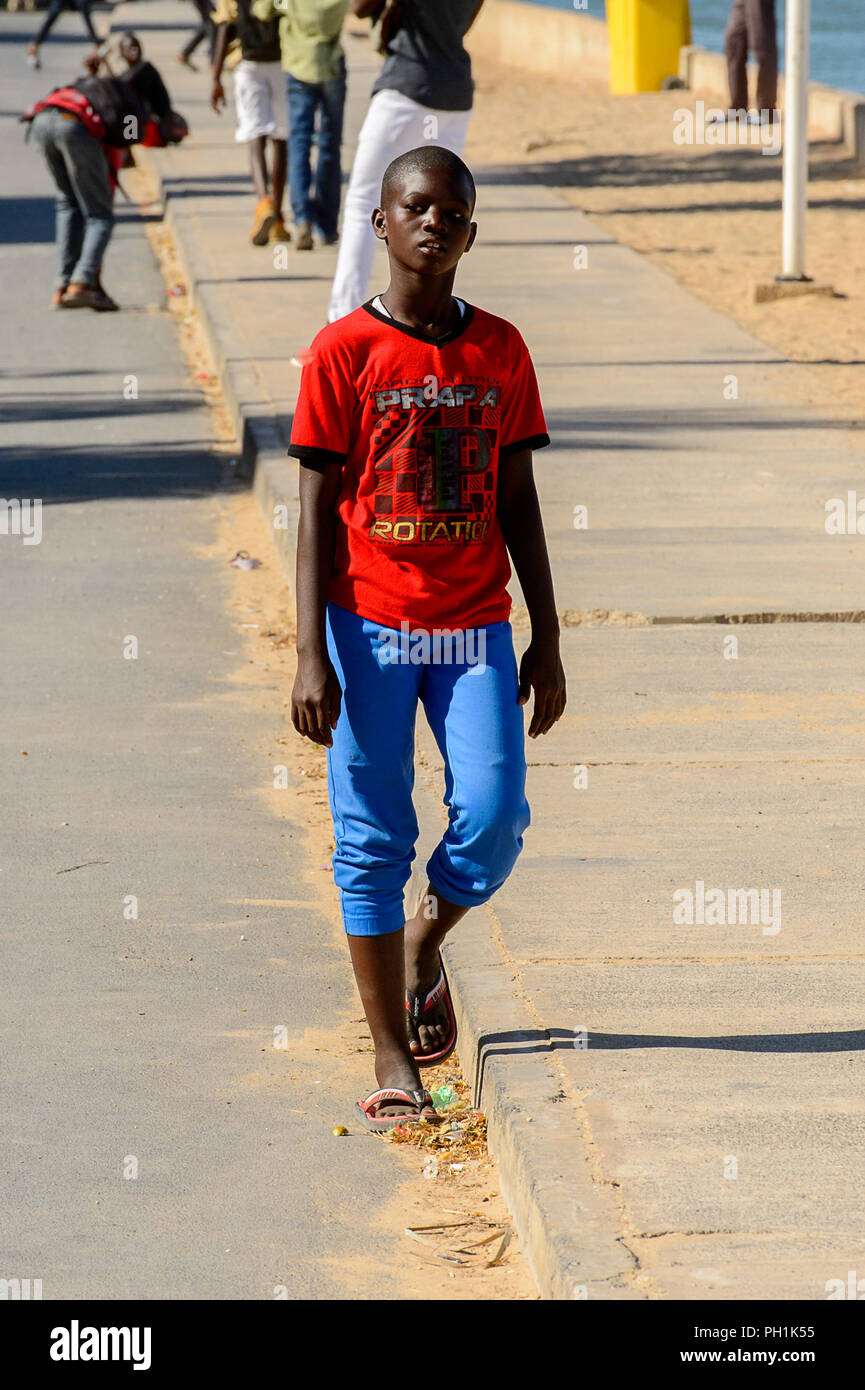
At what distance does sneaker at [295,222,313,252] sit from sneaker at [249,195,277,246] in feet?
0.79

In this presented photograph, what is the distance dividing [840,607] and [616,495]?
1.79m

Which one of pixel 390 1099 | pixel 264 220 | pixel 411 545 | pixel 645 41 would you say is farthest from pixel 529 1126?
pixel 645 41

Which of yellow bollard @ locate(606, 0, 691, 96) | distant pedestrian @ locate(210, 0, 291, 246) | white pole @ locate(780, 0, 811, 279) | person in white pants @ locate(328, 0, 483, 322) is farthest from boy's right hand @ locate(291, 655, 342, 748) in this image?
yellow bollard @ locate(606, 0, 691, 96)

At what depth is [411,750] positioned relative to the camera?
3924 mm

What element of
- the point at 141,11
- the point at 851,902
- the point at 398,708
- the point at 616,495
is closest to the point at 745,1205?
the point at 398,708

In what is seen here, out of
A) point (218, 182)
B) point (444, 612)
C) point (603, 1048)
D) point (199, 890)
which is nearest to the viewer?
point (444, 612)

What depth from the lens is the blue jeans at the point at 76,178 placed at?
12844 mm

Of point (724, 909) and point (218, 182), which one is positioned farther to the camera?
point (218, 182)

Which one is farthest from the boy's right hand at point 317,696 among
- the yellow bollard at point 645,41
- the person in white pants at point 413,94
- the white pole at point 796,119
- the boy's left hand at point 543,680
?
the yellow bollard at point 645,41

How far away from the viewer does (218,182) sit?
19.3 m

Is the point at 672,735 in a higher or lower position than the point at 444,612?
lower

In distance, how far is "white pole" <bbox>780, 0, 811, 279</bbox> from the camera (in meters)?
12.7

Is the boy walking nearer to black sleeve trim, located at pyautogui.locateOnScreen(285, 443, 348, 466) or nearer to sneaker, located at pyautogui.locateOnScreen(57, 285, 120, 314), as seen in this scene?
black sleeve trim, located at pyautogui.locateOnScreen(285, 443, 348, 466)

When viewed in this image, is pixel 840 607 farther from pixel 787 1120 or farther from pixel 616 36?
pixel 616 36
